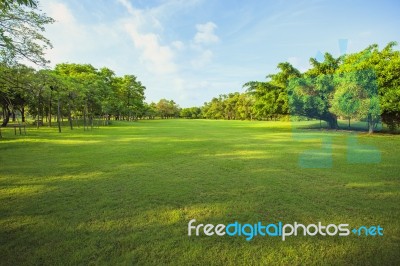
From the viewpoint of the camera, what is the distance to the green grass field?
9.30ft

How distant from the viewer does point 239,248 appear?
117 inches

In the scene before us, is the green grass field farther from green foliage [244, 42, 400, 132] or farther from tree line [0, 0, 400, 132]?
green foliage [244, 42, 400, 132]

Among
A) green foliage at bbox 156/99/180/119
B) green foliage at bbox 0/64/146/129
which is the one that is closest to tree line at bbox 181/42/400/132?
green foliage at bbox 0/64/146/129

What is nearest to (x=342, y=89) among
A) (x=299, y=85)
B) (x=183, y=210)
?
(x=299, y=85)

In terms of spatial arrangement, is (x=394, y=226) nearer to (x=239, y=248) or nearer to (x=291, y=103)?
(x=239, y=248)

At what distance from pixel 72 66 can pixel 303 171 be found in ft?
154

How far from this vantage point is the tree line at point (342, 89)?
16.6 metres

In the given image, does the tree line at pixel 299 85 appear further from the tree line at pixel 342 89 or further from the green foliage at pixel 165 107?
the green foliage at pixel 165 107

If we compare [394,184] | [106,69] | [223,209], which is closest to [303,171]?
[394,184]

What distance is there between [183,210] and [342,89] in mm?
19483

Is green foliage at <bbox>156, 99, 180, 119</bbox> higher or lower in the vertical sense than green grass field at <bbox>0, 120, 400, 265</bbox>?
higher

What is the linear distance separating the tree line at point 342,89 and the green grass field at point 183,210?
12.3m

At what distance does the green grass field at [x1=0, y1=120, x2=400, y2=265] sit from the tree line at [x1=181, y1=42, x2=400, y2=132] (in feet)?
40.2

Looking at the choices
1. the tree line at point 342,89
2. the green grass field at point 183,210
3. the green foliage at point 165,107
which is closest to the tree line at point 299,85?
the tree line at point 342,89
